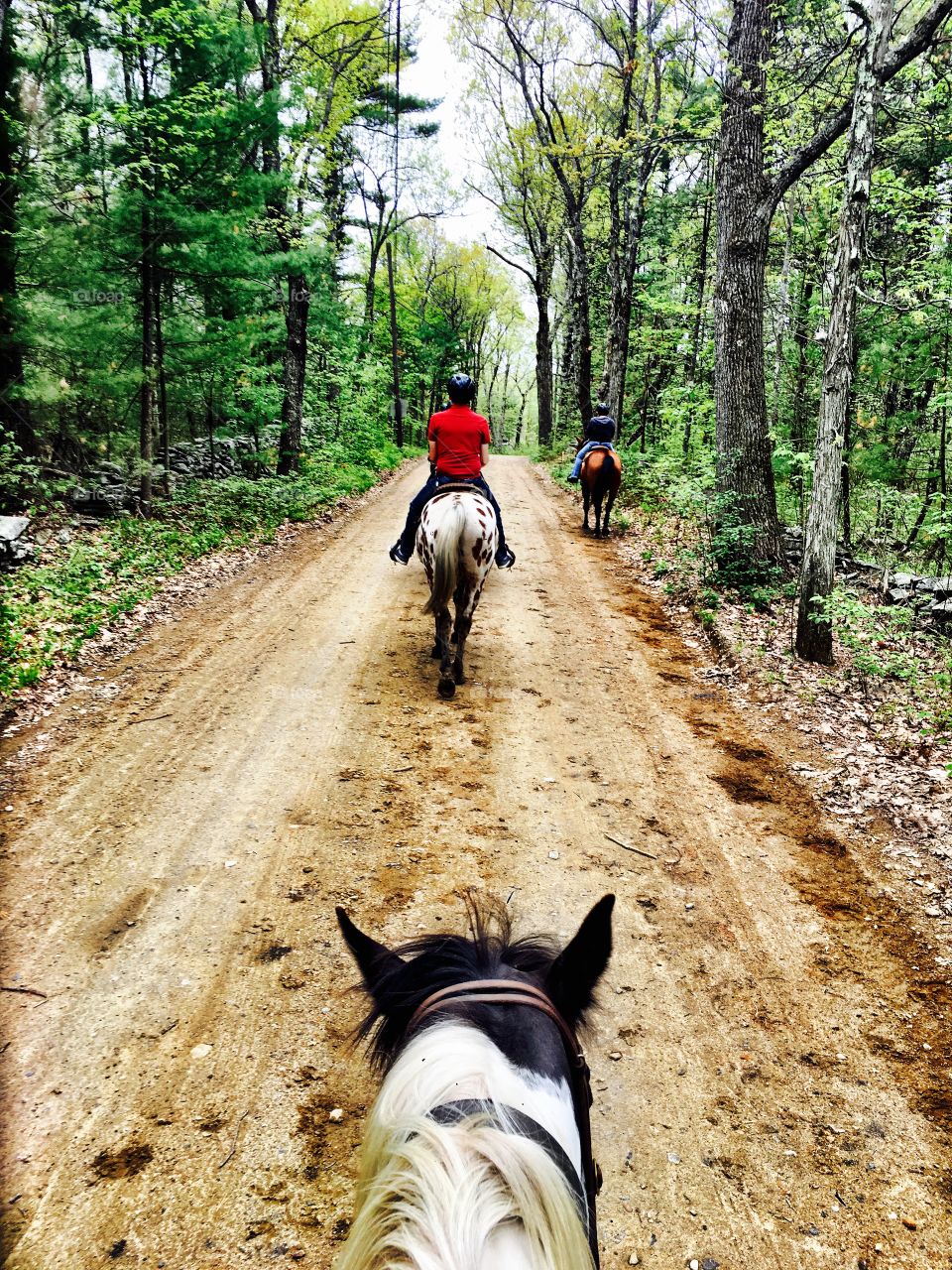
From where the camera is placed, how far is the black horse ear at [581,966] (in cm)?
152

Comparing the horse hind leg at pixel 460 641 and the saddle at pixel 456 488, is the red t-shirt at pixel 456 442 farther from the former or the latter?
the horse hind leg at pixel 460 641

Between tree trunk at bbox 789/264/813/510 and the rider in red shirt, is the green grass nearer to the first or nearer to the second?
the rider in red shirt

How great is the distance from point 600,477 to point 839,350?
19.0ft

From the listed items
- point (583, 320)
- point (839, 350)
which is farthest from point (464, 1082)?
point (583, 320)

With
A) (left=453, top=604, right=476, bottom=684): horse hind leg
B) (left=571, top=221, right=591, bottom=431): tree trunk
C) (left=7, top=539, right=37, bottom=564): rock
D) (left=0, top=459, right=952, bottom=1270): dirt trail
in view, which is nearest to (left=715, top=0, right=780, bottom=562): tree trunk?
(left=0, top=459, right=952, bottom=1270): dirt trail

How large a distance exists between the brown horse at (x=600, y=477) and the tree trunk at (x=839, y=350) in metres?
5.35

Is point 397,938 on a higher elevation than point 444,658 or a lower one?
lower

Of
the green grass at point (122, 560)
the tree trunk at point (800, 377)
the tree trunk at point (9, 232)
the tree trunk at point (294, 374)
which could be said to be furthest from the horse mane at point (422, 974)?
the tree trunk at point (294, 374)

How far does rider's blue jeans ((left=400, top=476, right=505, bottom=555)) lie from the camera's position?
242 inches

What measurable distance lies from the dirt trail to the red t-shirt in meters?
1.89

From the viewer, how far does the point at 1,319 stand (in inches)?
307

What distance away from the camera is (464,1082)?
1.10 metres

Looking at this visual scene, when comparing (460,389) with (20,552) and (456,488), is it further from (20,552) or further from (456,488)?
(20,552)

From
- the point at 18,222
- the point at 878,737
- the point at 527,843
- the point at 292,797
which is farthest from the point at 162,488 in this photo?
the point at 878,737
